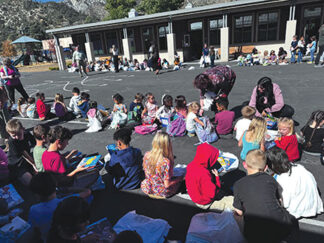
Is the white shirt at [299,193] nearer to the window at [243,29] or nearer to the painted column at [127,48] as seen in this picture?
the window at [243,29]

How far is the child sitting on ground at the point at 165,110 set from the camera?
6.21m

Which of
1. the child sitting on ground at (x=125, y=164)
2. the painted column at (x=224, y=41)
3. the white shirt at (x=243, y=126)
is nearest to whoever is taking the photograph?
the child sitting on ground at (x=125, y=164)

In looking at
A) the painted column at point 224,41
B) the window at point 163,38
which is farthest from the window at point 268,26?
the window at point 163,38

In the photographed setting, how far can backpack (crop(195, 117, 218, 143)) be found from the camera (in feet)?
17.4

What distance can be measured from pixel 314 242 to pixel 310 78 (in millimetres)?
10049

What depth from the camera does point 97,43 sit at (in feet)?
87.4

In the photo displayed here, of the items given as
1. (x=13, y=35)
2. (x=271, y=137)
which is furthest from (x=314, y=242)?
(x=13, y=35)

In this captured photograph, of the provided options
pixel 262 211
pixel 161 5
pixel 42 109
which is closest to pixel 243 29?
pixel 42 109

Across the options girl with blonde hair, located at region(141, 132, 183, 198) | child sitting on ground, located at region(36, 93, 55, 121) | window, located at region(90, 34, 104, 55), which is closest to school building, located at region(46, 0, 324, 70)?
window, located at region(90, 34, 104, 55)

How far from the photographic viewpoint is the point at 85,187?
3.69 metres

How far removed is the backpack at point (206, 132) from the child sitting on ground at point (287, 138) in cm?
154

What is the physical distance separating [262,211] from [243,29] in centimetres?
2085

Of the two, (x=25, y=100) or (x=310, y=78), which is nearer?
(x=25, y=100)

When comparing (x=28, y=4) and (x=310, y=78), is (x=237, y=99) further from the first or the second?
(x=28, y=4)
